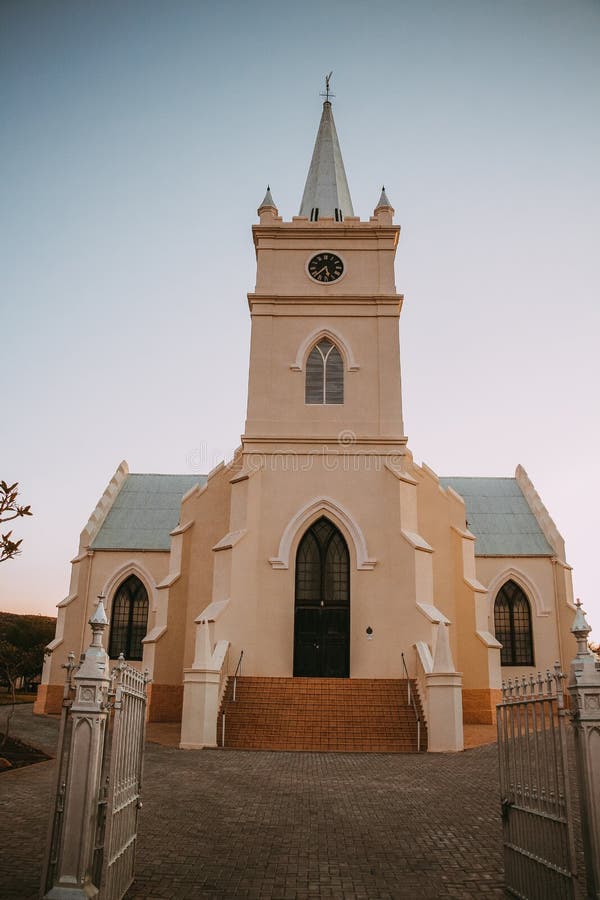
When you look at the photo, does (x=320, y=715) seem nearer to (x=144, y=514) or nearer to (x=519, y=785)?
(x=519, y=785)

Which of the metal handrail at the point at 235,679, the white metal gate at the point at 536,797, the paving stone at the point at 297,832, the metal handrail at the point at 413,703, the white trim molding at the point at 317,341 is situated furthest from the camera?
the white trim molding at the point at 317,341

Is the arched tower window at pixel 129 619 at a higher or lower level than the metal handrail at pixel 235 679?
higher

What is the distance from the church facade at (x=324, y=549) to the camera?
22.6 meters

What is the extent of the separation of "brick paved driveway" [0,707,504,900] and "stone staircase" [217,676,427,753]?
3427 mm

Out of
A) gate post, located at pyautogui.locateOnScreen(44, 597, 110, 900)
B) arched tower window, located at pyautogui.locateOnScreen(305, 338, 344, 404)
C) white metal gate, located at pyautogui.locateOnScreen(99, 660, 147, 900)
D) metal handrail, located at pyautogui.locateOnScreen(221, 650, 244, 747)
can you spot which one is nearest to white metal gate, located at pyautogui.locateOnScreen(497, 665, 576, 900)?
white metal gate, located at pyautogui.locateOnScreen(99, 660, 147, 900)

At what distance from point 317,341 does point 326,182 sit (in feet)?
26.0

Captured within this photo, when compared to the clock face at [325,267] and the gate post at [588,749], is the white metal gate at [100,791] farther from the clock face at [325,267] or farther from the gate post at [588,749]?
the clock face at [325,267]

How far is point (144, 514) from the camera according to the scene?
1312 inches

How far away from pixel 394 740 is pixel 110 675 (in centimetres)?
1332

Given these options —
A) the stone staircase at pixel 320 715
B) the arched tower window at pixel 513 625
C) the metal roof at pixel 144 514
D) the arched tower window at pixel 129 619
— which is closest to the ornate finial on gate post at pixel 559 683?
the stone staircase at pixel 320 715

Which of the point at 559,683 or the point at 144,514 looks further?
the point at 144,514

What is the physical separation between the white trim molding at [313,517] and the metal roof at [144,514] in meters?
9.15

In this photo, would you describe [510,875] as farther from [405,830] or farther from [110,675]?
[110,675]

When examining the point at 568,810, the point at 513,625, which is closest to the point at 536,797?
the point at 568,810
